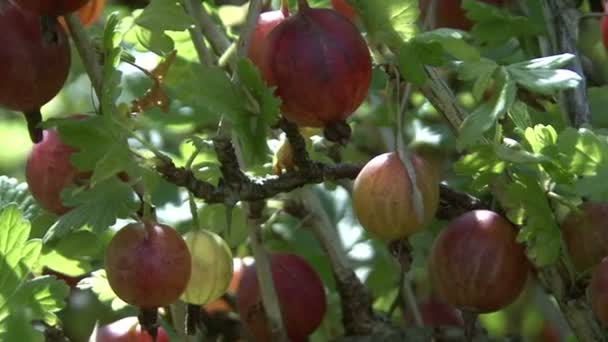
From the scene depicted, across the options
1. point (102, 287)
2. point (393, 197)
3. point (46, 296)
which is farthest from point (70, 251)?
point (393, 197)

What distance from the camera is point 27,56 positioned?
40.1 inches

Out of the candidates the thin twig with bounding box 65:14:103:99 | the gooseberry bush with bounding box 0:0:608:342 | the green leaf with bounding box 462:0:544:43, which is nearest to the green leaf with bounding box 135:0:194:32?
the gooseberry bush with bounding box 0:0:608:342

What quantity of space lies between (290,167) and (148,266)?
179 mm

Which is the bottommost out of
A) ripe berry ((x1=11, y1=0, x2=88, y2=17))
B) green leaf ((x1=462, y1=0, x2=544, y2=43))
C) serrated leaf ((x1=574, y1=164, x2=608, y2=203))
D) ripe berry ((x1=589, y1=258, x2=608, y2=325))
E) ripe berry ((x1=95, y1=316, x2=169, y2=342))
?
ripe berry ((x1=95, y1=316, x2=169, y2=342))

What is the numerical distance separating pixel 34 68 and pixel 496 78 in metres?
0.37

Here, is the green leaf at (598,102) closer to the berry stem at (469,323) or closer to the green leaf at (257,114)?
the berry stem at (469,323)

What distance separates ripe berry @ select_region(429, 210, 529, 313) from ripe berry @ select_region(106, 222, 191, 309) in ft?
0.88

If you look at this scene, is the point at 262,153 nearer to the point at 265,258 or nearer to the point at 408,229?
the point at 408,229

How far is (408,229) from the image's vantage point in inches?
43.1

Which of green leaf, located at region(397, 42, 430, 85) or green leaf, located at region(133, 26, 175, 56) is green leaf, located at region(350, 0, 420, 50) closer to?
green leaf, located at region(397, 42, 430, 85)

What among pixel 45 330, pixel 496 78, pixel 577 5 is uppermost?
pixel 496 78

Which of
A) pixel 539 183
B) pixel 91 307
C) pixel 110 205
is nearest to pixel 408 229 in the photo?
pixel 539 183

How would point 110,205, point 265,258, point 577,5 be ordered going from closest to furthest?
1. point 110,205
2. point 265,258
3. point 577,5

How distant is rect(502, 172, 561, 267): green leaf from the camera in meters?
1.12
